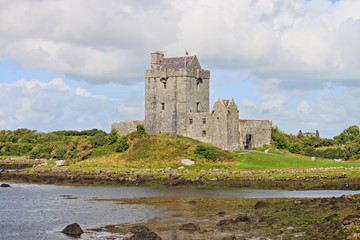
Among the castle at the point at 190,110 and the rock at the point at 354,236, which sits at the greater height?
the castle at the point at 190,110

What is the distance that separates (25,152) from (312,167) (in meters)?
58.9

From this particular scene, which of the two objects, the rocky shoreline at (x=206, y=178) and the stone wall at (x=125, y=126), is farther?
the stone wall at (x=125, y=126)

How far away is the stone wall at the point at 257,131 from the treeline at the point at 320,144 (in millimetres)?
1502

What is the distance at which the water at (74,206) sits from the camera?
28141 mm

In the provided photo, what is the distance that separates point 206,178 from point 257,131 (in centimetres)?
1615

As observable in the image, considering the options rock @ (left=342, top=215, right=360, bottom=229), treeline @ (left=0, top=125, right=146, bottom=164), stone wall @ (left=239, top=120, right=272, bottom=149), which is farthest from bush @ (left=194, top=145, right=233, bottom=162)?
rock @ (left=342, top=215, right=360, bottom=229)

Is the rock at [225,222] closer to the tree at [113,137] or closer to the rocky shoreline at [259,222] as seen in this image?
the rocky shoreline at [259,222]

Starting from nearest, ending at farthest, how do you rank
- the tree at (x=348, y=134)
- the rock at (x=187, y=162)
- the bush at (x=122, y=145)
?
the rock at (x=187, y=162)
the bush at (x=122, y=145)
the tree at (x=348, y=134)

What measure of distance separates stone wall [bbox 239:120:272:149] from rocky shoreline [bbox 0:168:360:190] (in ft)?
38.1

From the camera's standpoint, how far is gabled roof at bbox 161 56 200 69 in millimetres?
66438

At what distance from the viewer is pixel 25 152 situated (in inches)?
3752

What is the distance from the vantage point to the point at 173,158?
2331 inches

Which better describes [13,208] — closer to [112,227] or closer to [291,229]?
[112,227]

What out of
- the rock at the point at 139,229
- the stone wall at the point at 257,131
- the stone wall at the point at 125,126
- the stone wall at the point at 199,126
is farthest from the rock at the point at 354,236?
the stone wall at the point at 125,126
